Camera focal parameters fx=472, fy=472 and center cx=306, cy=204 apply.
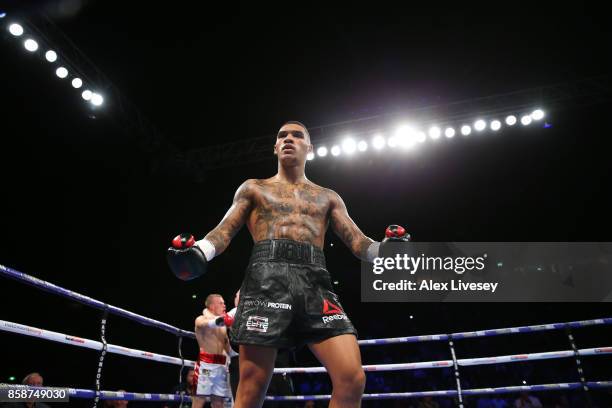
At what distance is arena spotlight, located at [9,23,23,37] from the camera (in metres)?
5.48

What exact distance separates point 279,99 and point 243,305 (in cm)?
612

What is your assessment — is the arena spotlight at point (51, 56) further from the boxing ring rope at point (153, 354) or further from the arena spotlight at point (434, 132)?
the arena spotlight at point (434, 132)

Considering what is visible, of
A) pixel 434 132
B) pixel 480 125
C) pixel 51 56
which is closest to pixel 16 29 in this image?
pixel 51 56

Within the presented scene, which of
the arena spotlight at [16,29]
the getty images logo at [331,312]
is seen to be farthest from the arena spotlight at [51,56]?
the getty images logo at [331,312]

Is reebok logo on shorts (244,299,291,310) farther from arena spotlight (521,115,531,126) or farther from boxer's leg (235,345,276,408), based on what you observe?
arena spotlight (521,115,531,126)

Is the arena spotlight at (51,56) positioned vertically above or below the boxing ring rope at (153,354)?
above

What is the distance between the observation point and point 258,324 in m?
1.82

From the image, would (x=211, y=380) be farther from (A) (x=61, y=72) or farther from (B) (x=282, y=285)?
(A) (x=61, y=72)

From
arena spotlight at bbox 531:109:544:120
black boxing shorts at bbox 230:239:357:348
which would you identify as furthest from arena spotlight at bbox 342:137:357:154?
black boxing shorts at bbox 230:239:357:348

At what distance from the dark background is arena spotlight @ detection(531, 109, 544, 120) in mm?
258

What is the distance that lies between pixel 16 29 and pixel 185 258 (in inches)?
206

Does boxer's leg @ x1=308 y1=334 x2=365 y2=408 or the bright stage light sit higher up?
the bright stage light

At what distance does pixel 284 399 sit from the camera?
4.62m

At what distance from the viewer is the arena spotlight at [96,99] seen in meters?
6.71
